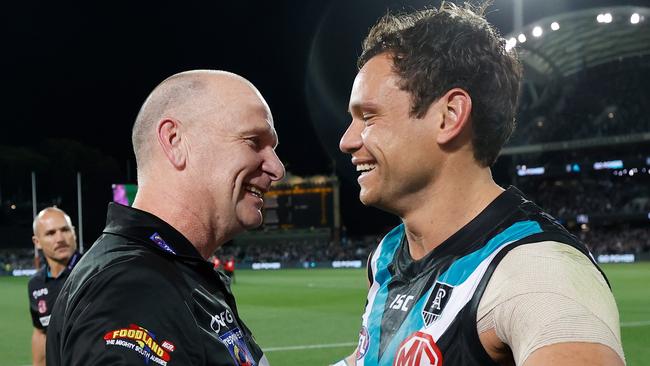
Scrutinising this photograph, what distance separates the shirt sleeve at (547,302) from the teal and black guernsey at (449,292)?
0.06m

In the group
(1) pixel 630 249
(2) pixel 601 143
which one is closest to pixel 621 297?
(1) pixel 630 249

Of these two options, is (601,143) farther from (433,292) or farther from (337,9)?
(433,292)

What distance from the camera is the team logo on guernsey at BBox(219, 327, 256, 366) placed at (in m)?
2.24

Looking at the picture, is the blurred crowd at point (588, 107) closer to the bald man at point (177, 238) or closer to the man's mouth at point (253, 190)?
the man's mouth at point (253, 190)

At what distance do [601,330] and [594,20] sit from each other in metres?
56.6

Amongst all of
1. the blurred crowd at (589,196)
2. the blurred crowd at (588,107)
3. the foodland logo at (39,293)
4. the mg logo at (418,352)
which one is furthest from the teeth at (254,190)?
the blurred crowd at (589,196)

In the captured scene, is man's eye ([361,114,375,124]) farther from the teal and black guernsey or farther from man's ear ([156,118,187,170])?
man's ear ([156,118,187,170])

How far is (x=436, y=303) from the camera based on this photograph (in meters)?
2.40

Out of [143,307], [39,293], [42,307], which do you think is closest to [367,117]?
[143,307]

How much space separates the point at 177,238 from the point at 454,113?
3.40 ft

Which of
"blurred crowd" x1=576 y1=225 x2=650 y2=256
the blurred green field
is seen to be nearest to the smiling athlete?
the blurred green field

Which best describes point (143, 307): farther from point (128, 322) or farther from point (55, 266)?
point (55, 266)

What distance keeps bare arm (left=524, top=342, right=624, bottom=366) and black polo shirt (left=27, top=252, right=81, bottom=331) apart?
295 inches

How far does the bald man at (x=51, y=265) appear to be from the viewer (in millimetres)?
8633
